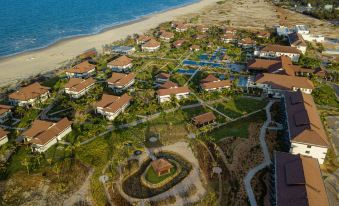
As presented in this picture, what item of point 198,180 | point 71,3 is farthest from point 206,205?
point 71,3

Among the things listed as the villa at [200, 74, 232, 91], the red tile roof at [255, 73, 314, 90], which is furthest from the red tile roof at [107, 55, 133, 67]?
the red tile roof at [255, 73, 314, 90]

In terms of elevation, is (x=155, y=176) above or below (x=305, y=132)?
below

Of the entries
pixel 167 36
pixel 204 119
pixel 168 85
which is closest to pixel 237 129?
pixel 204 119

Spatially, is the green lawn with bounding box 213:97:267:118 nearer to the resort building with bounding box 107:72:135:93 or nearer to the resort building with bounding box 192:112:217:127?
the resort building with bounding box 192:112:217:127

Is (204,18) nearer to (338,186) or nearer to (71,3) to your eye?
(71,3)

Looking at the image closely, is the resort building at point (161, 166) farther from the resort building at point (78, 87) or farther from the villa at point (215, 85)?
the resort building at point (78, 87)

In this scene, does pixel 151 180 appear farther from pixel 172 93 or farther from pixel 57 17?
Answer: pixel 57 17

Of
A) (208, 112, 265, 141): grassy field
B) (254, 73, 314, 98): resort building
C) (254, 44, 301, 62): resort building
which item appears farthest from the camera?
(254, 44, 301, 62): resort building
